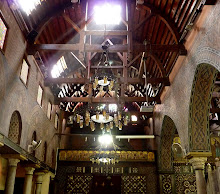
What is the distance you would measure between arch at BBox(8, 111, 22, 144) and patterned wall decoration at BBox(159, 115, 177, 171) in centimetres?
977

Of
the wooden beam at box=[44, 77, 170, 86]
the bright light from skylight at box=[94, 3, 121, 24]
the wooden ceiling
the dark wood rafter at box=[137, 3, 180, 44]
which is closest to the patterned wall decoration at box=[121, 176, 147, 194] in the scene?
the wooden ceiling

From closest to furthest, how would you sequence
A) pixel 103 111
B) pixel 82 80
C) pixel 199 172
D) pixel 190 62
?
pixel 190 62
pixel 199 172
pixel 103 111
pixel 82 80

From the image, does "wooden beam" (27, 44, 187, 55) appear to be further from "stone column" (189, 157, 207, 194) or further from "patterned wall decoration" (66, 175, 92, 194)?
"patterned wall decoration" (66, 175, 92, 194)

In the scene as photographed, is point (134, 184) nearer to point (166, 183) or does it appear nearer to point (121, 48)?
point (166, 183)

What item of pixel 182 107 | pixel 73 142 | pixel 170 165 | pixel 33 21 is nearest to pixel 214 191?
pixel 182 107

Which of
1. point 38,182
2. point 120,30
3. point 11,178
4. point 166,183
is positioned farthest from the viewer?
point 166,183

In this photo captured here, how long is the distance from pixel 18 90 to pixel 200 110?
26.7ft

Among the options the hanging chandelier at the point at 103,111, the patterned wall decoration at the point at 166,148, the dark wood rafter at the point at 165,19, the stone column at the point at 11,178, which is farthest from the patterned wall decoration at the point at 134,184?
the dark wood rafter at the point at 165,19

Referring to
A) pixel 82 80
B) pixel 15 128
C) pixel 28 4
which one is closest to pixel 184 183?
pixel 82 80

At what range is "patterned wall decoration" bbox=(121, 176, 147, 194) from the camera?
19.0 meters

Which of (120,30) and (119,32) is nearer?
(119,32)

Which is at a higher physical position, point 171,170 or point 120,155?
point 120,155

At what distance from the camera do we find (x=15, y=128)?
11.2 m

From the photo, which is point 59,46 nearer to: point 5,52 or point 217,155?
point 5,52
